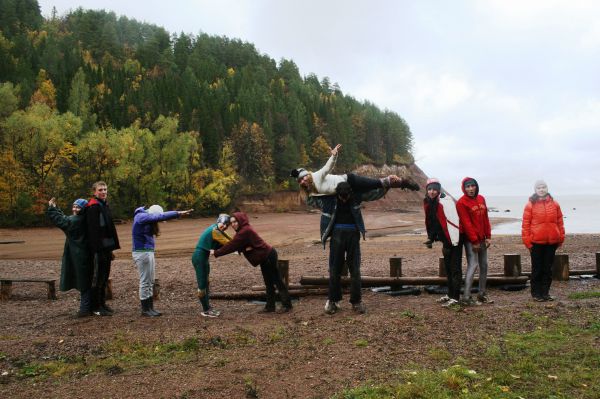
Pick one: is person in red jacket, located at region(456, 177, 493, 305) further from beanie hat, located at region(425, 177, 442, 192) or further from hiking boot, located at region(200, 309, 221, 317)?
hiking boot, located at region(200, 309, 221, 317)

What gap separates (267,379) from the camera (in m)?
5.38

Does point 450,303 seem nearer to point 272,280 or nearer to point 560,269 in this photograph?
point 272,280

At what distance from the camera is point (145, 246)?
8.83 meters

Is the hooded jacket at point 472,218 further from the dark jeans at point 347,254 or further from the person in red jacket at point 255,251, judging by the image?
the person in red jacket at point 255,251

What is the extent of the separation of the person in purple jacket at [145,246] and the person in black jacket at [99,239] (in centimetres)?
61

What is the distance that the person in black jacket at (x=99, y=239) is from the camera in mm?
8773

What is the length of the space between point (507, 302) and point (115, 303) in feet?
28.5

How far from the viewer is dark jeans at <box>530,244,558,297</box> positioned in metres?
8.97

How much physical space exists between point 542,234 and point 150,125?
68.9 metres

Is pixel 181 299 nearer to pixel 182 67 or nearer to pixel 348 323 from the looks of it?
pixel 348 323

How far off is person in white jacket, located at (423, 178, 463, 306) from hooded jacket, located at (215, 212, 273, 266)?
318cm

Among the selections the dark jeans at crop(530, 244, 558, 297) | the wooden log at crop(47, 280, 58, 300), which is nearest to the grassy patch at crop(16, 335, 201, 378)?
the wooden log at crop(47, 280, 58, 300)

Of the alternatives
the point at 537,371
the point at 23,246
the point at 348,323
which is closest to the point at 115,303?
the point at 348,323

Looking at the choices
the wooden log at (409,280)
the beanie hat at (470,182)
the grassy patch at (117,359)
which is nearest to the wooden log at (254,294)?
the wooden log at (409,280)
